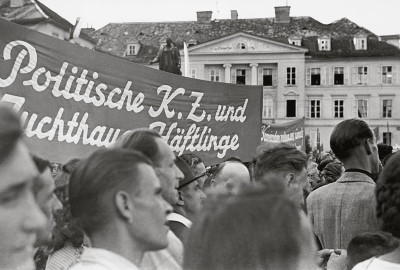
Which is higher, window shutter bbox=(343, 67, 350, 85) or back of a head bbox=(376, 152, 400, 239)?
window shutter bbox=(343, 67, 350, 85)

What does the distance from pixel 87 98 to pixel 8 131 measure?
3.36 metres

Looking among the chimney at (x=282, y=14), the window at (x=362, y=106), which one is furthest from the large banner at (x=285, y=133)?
the chimney at (x=282, y=14)

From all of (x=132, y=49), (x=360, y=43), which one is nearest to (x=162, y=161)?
(x=360, y=43)

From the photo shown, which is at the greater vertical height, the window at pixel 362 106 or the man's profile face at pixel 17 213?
the window at pixel 362 106

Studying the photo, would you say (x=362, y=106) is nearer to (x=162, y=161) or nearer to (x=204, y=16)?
(x=204, y=16)

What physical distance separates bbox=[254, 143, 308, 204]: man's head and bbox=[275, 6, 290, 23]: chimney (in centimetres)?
6497

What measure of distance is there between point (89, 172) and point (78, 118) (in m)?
2.91

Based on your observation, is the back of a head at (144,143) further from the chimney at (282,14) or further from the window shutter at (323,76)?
the chimney at (282,14)

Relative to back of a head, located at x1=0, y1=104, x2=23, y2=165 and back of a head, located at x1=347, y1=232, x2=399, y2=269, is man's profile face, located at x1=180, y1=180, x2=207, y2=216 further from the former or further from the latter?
back of a head, located at x1=0, y1=104, x2=23, y2=165

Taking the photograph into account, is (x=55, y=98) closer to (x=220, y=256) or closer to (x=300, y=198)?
(x=300, y=198)

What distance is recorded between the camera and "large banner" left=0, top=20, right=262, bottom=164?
4656mm

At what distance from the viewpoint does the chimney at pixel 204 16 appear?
228 feet

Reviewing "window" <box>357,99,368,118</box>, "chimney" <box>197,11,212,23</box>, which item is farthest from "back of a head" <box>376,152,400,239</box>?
"chimney" <box>197,11,212,23</box>

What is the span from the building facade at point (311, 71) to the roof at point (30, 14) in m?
11.3
